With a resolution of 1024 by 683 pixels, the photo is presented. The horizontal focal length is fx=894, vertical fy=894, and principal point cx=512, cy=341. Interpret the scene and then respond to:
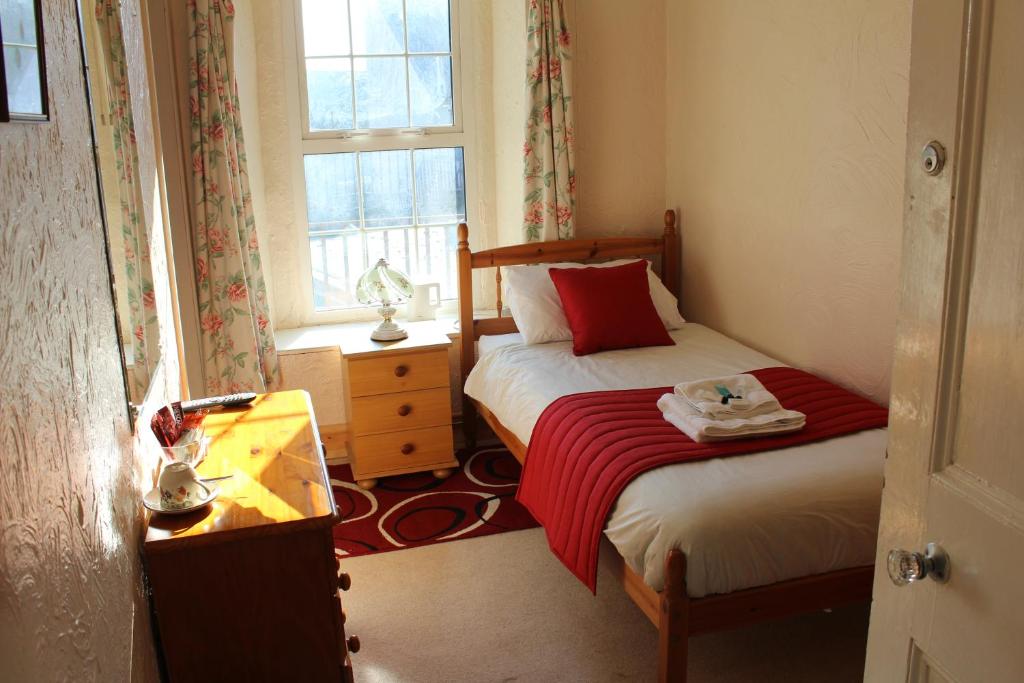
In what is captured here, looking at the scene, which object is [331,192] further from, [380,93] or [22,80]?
[22,80]

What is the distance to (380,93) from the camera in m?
4.10

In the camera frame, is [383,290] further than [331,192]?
No

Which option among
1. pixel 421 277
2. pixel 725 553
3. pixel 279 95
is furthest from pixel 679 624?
pixel 279 95

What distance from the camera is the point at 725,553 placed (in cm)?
214

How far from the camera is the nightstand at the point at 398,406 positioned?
3625 mm

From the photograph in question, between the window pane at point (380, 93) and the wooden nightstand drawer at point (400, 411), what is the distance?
4.28ft

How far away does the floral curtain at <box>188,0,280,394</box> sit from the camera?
3.35 meters

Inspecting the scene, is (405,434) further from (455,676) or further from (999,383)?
(999,383)

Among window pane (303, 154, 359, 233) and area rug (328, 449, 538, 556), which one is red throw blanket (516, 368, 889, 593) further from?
window pane (303, 154, 359, 233)

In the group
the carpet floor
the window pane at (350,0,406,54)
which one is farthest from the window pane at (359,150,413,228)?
the carpet floor

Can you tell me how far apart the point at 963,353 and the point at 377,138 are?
341cm

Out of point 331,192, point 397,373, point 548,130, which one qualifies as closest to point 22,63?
point 397,373

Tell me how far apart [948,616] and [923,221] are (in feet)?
1.58

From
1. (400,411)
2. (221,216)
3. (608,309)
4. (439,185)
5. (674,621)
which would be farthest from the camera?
(439,185)
